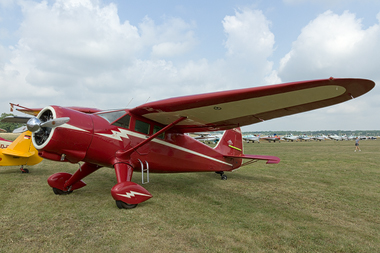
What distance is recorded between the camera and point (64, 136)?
400 cm

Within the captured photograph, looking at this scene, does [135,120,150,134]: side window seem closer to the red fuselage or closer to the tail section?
the red fuselage

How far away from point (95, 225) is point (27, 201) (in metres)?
2.35

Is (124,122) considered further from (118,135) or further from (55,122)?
(55,122)

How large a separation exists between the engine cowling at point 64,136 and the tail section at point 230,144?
476 centimetres

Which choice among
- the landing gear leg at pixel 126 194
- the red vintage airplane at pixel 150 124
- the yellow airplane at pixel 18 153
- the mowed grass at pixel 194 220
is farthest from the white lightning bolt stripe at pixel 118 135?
the yellow airplane at pixel 18 153

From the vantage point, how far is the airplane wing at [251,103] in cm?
303

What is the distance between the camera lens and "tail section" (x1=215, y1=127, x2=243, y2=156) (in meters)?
7.90

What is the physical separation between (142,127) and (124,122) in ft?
1.61

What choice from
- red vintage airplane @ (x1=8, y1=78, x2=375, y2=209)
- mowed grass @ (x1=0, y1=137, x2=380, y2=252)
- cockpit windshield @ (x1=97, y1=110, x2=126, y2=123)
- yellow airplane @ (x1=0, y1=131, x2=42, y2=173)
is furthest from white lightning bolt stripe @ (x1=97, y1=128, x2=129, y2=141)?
yellow airplane @ (x1=0, y1=131, x2=42, y2=173)

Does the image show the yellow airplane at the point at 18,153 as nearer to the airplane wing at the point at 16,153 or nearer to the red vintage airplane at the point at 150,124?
the airplane wing at the point at 16,153

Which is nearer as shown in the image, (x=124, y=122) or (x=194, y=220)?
(x=194, y=220)

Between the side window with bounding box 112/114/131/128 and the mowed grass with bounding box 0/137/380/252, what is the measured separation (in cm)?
176

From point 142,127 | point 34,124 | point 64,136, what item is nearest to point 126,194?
point 64,136

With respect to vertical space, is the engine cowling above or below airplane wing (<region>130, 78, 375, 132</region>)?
below
